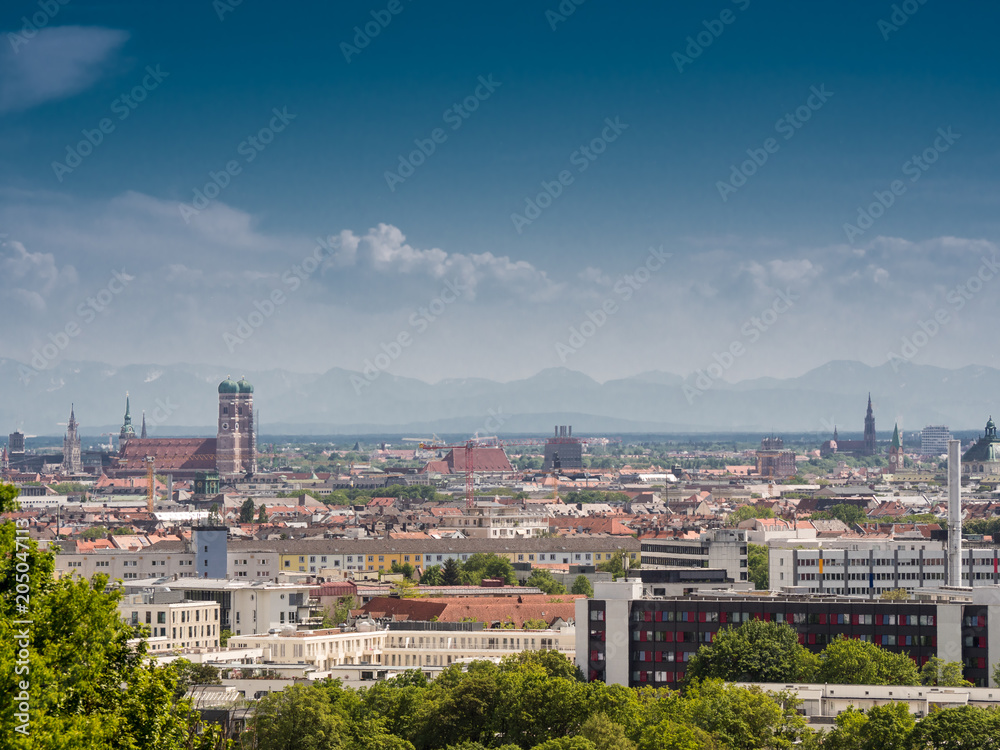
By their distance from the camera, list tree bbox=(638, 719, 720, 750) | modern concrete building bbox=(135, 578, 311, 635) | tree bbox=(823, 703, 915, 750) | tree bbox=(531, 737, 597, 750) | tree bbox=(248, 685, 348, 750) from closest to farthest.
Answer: tree bbox=(638, 719, 720, 750), tree bbox=(531, 737, 597, 750), tree bbox=(823, 703, 915, 750), tree bbox=(248, 685, 348, 750), modern concrete building bbox=(135, 578, 311, 635)

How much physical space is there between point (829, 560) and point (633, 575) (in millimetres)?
15796

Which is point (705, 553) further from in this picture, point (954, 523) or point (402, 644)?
point (402, 644)

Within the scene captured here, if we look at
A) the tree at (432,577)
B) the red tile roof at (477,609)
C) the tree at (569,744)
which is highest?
the tree at (569,744)

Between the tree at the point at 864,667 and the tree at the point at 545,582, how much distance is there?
146 ft

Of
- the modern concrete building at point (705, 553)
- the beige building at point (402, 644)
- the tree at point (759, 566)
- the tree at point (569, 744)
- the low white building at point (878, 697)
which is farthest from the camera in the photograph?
the tree at point (759, 566)

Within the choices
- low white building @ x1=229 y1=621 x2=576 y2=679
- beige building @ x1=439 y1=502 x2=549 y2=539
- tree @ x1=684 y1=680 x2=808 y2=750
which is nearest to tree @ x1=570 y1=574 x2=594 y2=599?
low white building @ x1=229 y1=621 x2=576 y2=679

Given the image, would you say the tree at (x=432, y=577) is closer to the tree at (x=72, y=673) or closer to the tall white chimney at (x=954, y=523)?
the tall white chimney at (x=954, y=523)

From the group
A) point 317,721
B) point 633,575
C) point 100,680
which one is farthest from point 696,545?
point 100,680

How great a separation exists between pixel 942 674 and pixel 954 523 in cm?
3378

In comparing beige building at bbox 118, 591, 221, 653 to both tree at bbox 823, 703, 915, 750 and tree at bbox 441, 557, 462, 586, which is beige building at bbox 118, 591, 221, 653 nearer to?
tree at bbox 441, 557, 462, 586

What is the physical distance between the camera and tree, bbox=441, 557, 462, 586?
109 meters

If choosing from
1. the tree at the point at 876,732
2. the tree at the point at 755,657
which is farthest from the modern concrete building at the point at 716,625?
the tree at the point at 876,732

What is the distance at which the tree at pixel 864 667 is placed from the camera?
55.0 metres

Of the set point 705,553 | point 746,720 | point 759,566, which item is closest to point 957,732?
point 746,720
